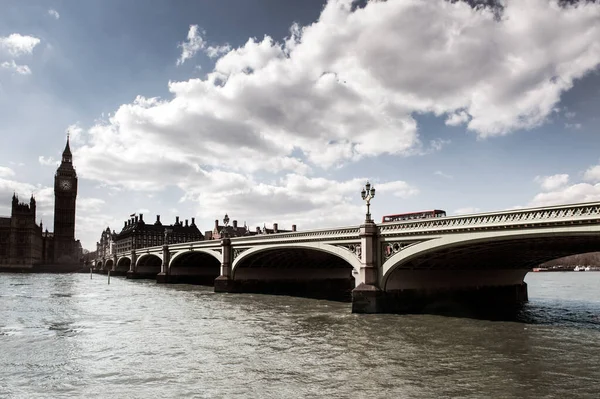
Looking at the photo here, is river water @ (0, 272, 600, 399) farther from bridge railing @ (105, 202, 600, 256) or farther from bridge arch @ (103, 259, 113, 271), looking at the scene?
bridge arch @ (103, 259, 113, 271)

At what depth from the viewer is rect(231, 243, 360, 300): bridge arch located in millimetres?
44916

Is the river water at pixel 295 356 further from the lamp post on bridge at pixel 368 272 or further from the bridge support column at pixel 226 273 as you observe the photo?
the bridge support column at pixel 226 273

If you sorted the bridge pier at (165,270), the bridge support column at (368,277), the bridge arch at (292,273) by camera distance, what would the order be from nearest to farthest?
the bridge support column at (368,277) < the bridge arch at (292,273) < the bridge pier at (165,270)

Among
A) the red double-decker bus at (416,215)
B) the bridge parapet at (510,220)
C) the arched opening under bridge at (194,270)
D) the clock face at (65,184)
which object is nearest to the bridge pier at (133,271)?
the arched opening under bridge at (194,270)

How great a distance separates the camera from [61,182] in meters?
166

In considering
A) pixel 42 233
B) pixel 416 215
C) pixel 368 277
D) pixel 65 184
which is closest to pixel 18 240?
pixel 42 233

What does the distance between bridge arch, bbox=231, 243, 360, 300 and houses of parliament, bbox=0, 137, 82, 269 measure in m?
97.6

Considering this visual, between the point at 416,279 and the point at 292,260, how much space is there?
20.5m

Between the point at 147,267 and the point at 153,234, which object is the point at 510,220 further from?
the point at 153,234

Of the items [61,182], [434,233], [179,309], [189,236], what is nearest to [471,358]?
[434,233]

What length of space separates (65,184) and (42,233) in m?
18.7

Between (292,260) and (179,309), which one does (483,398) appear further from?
(292,260)

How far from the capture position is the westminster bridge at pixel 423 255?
21.6m

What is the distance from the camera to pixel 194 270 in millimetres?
71750
